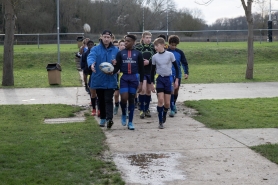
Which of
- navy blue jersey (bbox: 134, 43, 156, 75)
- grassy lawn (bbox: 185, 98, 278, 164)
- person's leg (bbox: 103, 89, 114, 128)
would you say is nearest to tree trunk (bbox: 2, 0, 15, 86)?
grassy lawn (bbox: 185, 98, 278, 164)

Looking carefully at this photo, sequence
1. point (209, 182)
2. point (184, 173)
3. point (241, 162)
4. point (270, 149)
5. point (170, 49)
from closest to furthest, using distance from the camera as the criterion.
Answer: point (209, 182), point (184, 173), point (241, 162), point (270, 149), point (170, 49)

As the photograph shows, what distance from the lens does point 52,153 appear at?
7574 mm

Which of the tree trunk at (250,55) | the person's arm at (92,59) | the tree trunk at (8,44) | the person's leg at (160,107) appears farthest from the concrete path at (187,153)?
the tree trunk at (250,55)

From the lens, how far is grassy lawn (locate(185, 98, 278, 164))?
396 inches

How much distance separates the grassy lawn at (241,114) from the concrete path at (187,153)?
0.30 m

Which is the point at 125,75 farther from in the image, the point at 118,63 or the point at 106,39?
the point at 106,39

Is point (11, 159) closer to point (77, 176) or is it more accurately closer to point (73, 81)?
point (77, 176)

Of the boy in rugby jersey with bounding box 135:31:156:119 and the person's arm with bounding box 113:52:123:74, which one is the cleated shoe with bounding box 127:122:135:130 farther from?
the boy in rugby jersey with bounding box 135:31:156:119

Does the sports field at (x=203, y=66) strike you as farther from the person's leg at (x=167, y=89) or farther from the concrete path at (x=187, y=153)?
the person's leg at (x=167, y=89)

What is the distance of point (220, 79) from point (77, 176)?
1564 centimetres

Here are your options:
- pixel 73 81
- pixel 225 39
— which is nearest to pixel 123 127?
pixel 73 81

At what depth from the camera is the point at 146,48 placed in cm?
1151

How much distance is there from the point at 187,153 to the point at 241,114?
423 centimetres

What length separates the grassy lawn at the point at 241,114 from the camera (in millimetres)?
10055
